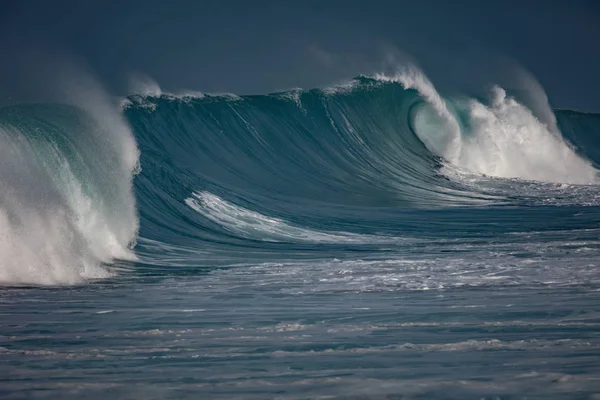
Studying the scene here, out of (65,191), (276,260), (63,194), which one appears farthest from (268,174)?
(276,260)

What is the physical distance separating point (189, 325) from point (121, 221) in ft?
15.6

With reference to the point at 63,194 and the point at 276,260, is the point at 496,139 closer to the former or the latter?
the point at 276,260

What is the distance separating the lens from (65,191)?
8.96m

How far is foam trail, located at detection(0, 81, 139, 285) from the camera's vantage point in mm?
6734

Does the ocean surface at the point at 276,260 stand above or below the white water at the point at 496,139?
below

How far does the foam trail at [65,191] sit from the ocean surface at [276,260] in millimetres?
24

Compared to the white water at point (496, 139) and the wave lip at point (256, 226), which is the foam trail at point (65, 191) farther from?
the white water at point (496, 139)

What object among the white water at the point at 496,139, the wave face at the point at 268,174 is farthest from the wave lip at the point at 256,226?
the white water at the point at 496,139

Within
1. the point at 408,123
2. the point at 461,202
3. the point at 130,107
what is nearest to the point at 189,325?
the point at 461,202

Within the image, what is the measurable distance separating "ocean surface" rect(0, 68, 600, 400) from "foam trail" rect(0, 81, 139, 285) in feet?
0.08

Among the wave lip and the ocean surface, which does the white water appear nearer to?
the ocean surface

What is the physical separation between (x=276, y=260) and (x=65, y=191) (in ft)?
7.99

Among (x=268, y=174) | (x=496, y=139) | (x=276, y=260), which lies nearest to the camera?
(x=276, y=260)

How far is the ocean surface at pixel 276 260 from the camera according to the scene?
11.7ft
